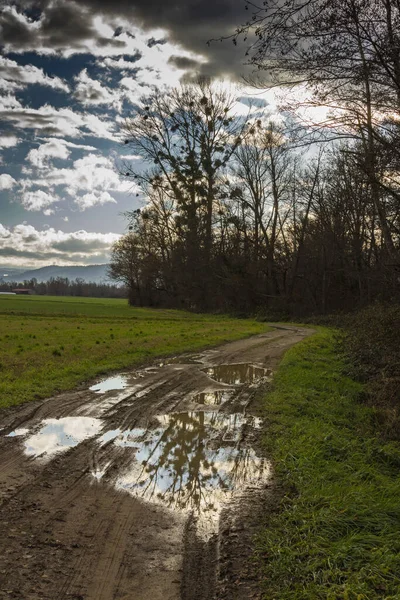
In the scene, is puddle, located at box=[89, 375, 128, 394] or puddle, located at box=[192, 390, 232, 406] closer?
puddle, located at box=[192, 390, 232, 406]

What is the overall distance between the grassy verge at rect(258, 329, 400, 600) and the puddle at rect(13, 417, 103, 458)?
9.37 feet

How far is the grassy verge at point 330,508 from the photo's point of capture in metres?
3.44

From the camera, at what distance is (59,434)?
708 centimetres

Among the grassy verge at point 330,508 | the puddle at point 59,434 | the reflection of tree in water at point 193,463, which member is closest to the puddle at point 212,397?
the grassy verge at point 330,508

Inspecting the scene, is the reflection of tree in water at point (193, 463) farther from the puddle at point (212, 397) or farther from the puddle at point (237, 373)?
the puddle at point (237, 373)

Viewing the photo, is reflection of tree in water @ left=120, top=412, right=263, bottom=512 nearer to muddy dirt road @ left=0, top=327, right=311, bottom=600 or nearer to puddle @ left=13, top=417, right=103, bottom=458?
muddy dirt road @ left=0, top=327, right=311, bottom=600

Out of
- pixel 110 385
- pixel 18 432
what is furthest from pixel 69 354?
pixel 18 432

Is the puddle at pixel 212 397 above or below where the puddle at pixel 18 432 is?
above

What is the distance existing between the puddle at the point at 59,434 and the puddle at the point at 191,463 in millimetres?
421

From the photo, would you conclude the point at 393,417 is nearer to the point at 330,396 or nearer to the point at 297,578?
the point at 330,396

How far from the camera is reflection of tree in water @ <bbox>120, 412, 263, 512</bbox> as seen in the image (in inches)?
202

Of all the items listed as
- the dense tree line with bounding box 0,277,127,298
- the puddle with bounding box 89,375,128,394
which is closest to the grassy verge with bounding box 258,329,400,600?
the puddle with bounding box 89,375,128,394

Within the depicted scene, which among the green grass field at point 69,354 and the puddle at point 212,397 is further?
the green grass field at point 69,354

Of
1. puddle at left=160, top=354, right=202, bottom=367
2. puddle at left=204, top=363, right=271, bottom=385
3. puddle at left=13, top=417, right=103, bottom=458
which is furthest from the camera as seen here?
puddle at left=160, top=354, right=202, bottom=367
